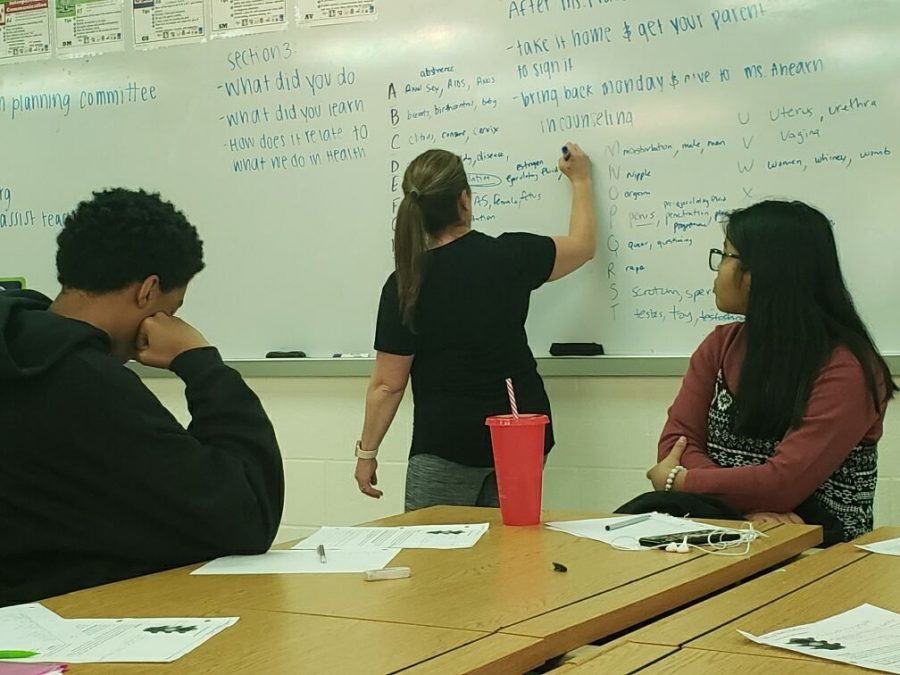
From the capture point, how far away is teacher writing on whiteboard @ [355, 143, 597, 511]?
3.06m

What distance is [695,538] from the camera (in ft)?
6.56

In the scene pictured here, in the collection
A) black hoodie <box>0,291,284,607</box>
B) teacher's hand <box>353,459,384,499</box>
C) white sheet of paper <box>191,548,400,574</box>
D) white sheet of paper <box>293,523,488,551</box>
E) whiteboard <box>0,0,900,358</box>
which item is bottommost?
teacher's hand <box>353,459,384,499</box>

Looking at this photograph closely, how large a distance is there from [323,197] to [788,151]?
4.73 feet

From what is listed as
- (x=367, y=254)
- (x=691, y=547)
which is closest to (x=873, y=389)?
(x=691, y=547)

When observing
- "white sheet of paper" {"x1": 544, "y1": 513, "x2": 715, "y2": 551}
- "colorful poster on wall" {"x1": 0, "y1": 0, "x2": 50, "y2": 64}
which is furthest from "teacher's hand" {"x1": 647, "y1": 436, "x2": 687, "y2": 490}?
"colorful poster on wall" {"x1": 0, "y1": 0, "x2": 50, "y2": 64}

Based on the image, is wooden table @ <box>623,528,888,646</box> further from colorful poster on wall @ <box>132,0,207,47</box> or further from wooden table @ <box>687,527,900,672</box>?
colorful poster on wall @ <box>132,0,207,47</box>

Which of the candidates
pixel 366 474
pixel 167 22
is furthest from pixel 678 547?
pixel 167 22

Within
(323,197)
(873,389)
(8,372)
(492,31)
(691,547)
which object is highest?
(492,31)

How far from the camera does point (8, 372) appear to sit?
1763 millimetres

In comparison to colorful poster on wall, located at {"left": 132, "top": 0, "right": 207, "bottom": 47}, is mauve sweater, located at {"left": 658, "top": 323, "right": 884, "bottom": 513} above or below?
below

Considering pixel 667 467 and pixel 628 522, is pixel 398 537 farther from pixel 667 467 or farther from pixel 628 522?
pixel 667 467

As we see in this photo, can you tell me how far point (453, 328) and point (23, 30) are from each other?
7.22ft

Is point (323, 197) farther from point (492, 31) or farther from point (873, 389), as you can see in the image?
point (873, 389)

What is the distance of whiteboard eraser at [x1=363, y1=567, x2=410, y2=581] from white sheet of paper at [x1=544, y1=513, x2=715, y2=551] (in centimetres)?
42
